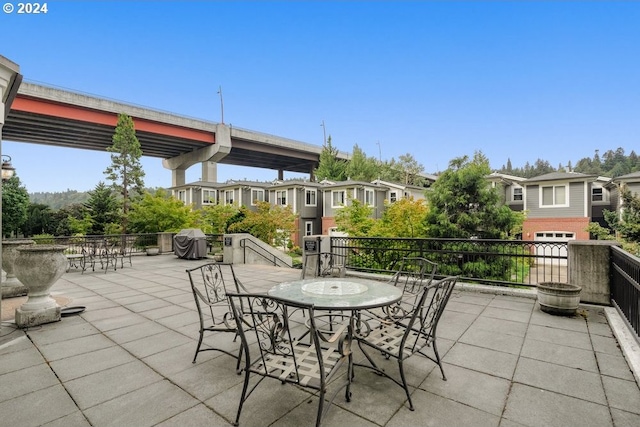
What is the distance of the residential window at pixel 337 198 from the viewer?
2644 centimetres

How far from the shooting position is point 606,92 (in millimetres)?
17703

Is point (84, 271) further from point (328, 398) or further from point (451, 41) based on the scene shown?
point (451, 41)

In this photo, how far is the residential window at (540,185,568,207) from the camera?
62.1 feet

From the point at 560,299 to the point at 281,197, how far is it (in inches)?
1040

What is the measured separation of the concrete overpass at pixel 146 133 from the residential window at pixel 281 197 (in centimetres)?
849

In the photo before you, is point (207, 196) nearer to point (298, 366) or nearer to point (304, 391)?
point (304, 391)

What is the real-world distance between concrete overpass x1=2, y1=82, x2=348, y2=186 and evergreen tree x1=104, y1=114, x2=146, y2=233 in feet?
5.44

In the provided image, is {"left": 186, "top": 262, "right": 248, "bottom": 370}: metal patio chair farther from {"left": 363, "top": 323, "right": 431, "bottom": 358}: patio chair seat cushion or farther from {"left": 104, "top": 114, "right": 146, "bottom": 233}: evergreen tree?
{"left": 104, "top": 114, "right": 146, "bottom": 233}: evergreen tree

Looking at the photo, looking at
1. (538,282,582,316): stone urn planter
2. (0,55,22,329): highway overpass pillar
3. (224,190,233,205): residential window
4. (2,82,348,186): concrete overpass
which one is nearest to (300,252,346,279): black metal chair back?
(538,282,582,316): stone urn planter

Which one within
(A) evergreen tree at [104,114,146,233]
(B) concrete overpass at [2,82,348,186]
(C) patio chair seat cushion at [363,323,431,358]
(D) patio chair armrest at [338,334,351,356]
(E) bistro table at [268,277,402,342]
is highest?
(B) concrete overpass at [2,82,348,186]

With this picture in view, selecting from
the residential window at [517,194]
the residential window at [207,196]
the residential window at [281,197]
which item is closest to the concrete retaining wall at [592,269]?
the residential window at [517,194]

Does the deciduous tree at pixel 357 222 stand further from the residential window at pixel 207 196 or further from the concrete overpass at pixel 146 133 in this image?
the residential window at pixel 207 196

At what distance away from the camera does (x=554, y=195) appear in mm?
19297

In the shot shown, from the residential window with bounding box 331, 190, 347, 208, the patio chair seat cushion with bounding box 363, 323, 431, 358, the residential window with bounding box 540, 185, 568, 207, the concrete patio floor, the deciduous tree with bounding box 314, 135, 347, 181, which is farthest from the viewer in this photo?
the deciduous tree with bounding box 314, 135, 347, 181
